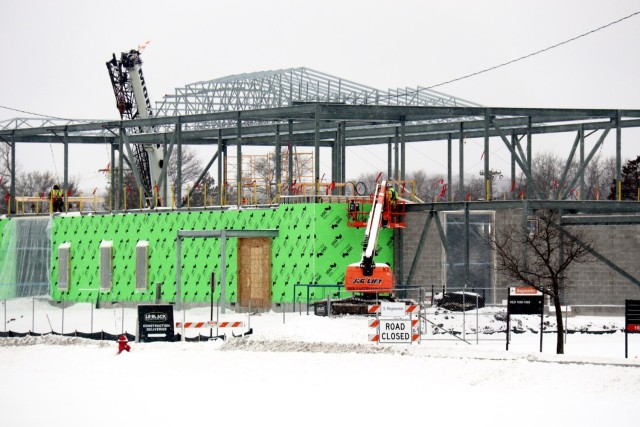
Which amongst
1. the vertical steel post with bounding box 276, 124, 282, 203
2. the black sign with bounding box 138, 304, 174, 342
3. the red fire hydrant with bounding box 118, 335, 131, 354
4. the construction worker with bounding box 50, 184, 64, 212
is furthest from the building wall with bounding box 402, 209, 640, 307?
the construction worker with bounding box 50, 184, 64, 212

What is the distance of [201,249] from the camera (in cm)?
5522

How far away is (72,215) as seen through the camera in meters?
61.9

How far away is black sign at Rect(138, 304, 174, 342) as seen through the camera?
41.5m

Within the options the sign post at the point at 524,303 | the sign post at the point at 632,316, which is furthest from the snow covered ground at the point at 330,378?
the sign post at the point at 524,303

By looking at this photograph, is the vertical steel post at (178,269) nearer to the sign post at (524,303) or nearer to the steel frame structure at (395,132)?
the steel frame structure at (395,132)

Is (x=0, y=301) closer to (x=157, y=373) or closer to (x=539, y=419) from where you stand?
(x=157, y=373)

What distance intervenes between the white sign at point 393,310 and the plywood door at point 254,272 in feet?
48.7

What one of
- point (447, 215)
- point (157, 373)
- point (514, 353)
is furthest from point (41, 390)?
point (447, 215)

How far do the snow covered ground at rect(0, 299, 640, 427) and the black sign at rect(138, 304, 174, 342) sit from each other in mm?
830

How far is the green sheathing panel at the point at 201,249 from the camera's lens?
2002 inches

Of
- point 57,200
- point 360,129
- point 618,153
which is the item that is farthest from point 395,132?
point 57,200

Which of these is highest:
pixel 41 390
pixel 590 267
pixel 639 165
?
pixel 639 165

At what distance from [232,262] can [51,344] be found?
1212 centimetres

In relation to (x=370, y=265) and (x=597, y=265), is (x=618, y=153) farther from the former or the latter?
(x=370, y=265)
